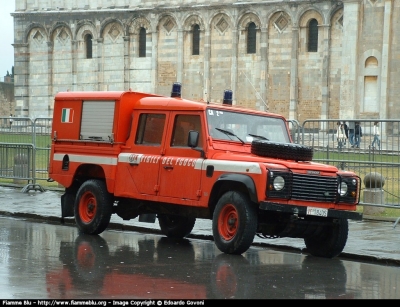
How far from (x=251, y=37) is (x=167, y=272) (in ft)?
143

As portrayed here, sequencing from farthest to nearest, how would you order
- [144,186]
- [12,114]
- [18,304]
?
[12,114] → [144,186] → [18,304]

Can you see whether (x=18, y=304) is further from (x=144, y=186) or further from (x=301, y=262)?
(x=144, y=186)

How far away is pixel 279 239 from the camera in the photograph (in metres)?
16.9

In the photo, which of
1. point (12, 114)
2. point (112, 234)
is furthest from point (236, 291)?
point (12, 114)

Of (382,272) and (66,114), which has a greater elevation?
(66,114)

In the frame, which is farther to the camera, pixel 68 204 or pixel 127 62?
pixel 127 62

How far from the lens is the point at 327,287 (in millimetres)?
11992

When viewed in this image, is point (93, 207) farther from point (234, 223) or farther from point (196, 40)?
point (196, 40)

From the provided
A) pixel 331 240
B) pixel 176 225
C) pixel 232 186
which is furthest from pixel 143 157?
pixel 331 240

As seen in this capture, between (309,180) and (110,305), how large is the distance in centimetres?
528

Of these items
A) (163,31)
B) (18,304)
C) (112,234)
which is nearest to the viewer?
(18,304)

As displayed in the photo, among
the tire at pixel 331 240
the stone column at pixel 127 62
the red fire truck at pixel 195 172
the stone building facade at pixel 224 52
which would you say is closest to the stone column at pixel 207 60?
the stone building facade at pixel 224 52

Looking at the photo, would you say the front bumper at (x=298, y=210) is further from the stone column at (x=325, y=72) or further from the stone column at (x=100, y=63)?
the stone column at (x=100, y=63)

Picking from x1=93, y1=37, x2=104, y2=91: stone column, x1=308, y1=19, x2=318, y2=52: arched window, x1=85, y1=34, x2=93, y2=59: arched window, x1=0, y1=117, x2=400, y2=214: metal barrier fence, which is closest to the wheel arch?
x1=0, y1=117, x2=400, y2=214: metal barrier fence
